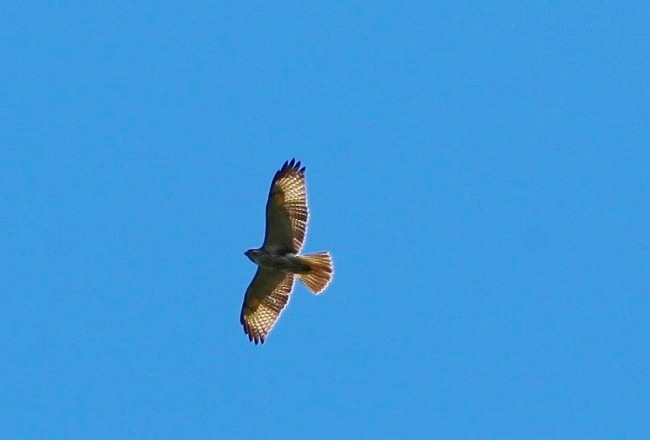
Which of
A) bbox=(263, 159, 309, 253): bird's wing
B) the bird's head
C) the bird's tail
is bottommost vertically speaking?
the bird's tail

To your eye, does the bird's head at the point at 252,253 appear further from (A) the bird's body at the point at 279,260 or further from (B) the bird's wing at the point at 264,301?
(B) the bird's wing at the point at 264,301

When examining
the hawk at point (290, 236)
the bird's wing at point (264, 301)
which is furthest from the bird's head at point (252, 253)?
the bird's wing at point (264, 301)

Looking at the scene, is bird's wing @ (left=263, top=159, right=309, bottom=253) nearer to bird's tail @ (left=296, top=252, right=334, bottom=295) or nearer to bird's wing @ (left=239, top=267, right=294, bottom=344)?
bird's tail @ (left=296, top=252, right=334, bottom=295)

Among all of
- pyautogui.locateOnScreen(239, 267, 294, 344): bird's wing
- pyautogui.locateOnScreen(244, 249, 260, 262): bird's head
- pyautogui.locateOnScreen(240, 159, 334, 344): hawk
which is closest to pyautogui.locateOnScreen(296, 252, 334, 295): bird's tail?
pyautogui.locateOnScreen(240, 159, 334, 344): hawk

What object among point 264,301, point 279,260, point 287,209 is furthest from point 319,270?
point 264,301

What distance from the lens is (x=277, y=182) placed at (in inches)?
725

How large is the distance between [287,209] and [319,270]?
0.97 meters

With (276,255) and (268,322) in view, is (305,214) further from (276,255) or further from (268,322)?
(268,322)

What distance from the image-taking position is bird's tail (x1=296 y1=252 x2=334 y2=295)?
59.6ft

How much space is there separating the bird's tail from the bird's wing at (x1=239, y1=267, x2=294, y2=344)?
1083 mm

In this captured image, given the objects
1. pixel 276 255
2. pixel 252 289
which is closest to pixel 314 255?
pixel 276 255

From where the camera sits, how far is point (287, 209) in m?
18.4

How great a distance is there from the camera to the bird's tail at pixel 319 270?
18172 mm

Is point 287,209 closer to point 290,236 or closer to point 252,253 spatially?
point 290,236
